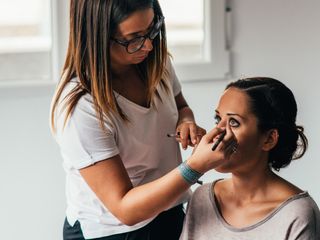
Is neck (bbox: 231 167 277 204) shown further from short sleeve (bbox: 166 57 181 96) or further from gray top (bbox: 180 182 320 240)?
short sleeve (bbox: 166 57 181 96)

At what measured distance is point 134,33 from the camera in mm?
1571

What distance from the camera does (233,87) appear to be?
5.39ft

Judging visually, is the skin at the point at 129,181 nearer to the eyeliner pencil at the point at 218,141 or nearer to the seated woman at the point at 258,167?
the eyeliner pencil at the point at 218,141

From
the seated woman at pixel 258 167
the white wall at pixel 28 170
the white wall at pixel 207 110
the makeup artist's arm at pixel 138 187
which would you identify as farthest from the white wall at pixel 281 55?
the makeup artist's arm at pixel 138 187

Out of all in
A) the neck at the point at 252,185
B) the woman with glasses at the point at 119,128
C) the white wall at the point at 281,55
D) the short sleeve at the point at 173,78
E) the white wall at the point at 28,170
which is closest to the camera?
the woman with glasses at the point at 119,128

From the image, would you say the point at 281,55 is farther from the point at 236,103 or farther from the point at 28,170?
the point at 236,103

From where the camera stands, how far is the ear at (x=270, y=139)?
5.35 feet

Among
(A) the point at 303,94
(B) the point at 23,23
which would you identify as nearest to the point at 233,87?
(B) the point at 23,23

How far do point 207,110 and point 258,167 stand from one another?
3.99ft

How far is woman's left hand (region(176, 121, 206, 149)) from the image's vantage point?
1681 millimetres

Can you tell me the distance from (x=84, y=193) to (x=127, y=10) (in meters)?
0.47

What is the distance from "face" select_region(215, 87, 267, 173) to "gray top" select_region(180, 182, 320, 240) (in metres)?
0.13

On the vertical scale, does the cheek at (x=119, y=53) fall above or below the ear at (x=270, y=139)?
above

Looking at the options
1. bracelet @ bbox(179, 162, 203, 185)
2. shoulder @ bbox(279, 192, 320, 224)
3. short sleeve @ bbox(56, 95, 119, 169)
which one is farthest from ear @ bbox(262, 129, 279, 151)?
short sleeve @ bbox(56, 95, 119, 169)
